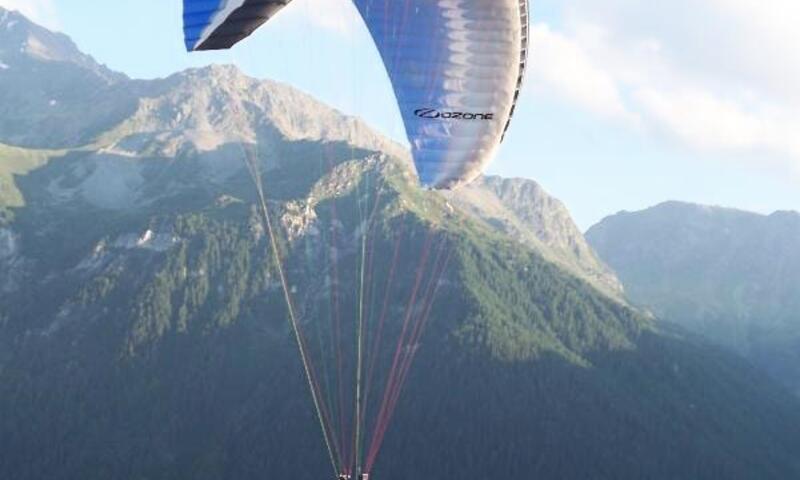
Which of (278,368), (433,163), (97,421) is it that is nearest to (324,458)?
(278,368)

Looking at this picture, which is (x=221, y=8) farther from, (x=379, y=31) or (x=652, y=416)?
(x=652, y=416)

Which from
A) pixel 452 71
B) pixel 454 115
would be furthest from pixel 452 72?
pixel 454 115

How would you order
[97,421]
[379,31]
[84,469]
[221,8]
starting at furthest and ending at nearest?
[97,421] < [84,469] < [379,31] < [221,8]

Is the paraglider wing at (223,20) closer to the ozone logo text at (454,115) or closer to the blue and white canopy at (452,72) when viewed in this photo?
the blue and white canopy at (452,72)

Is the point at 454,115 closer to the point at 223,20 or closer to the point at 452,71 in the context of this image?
the point at 452,71

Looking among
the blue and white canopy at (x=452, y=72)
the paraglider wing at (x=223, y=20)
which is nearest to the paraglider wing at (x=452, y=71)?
the blue and white canopy at (x=452, y=72)
